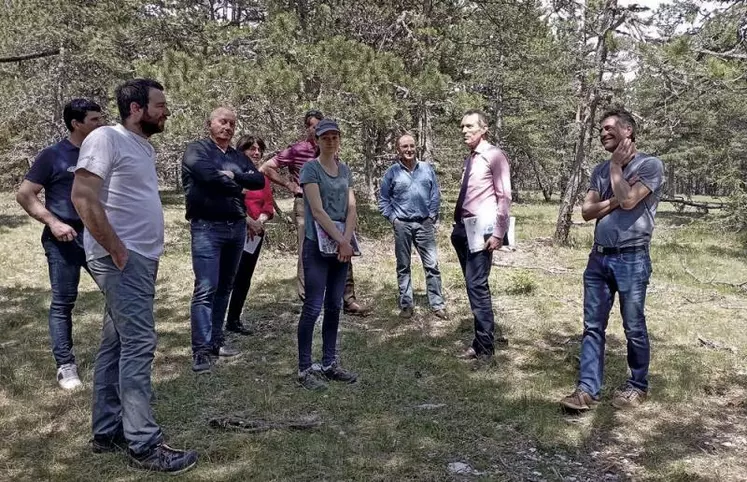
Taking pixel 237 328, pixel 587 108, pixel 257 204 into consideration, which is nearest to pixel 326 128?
pixel 257 204

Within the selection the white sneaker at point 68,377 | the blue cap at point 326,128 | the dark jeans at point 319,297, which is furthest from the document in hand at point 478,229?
the white sneaker at point 68,377

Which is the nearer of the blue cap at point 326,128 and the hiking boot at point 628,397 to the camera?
the hiking boot at point 628,397

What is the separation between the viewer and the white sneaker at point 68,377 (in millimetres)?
3857

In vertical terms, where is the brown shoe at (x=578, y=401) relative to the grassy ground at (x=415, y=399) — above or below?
above

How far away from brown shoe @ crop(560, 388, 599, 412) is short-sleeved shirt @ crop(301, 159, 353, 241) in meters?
1.91

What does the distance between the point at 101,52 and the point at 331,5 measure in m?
7.99

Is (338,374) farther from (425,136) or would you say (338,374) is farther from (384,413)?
(425,136)

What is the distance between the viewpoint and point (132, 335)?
9.01ft

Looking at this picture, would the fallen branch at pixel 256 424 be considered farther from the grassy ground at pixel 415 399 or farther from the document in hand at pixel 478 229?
the document in hand at pixel 478 229

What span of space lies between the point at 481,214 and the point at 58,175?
3.02 meters

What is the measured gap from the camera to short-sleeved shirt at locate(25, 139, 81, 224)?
3.71m

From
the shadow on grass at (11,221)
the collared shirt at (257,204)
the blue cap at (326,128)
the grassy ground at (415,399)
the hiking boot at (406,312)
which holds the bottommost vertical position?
the grassy ground at (415,399)

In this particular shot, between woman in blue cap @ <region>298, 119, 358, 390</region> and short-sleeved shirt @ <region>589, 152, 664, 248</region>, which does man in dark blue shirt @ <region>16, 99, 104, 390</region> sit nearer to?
woman in blue cap @ <region>298, 119, 358, 390</region>

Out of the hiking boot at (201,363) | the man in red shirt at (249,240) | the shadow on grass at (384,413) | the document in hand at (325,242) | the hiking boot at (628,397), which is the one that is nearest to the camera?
the shadow on grass at (384,413)
